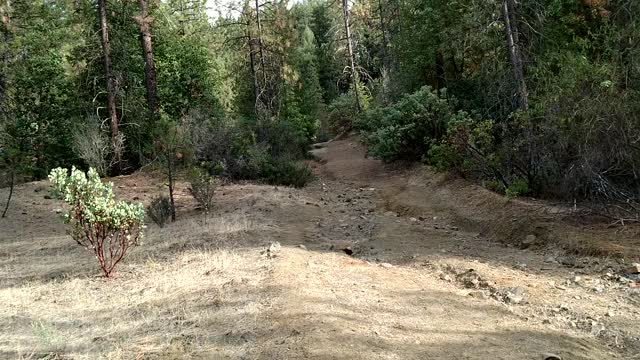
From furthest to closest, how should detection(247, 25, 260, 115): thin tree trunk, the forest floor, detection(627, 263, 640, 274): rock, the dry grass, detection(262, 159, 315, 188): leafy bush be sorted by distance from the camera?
detection(247, 25, 260, 115): thin tree trunk → detection(262, 159, 315, 188): leafy bush → detection(627, 263, 640, 274): rock → the dry grass → the forest floor

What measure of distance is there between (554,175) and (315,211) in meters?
5.04

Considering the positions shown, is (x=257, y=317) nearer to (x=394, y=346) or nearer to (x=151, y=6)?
(x=394, y=346)

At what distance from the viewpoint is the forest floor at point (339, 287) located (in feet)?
15.3

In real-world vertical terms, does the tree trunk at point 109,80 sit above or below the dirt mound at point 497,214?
above

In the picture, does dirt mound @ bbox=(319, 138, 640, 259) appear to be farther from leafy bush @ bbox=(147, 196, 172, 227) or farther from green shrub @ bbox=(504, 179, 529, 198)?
leafy bush @ bbox=(147, 196, 172, 227)

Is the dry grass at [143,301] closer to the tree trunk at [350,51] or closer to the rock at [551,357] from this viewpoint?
the rock at [551,357]

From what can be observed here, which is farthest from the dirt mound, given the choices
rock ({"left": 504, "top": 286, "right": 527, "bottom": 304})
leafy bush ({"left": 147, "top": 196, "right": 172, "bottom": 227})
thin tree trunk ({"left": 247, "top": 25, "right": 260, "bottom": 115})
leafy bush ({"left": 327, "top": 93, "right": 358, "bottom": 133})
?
leafy bush ({"left": 327, "top": 93, "right": 358, "bottom": 133})

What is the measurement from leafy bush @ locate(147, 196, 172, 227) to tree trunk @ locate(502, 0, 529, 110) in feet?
26.8

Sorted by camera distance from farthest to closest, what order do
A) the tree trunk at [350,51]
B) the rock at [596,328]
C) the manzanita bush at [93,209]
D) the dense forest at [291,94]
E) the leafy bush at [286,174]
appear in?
the tree trunk at [350,51] < the leafy bush at [286,174] < the dense forest at [291,94] < the manzanita bush at [93,209] < the rock at [596,328]

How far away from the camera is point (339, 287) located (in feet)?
20.2

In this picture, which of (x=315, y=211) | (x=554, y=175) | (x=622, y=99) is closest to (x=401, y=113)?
(x=315, y=211)

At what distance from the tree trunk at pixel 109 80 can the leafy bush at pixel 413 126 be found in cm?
846

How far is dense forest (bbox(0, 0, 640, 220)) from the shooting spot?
9.34 metres

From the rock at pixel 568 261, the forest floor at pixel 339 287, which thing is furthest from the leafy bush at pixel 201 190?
the rock at pixel 568 261
